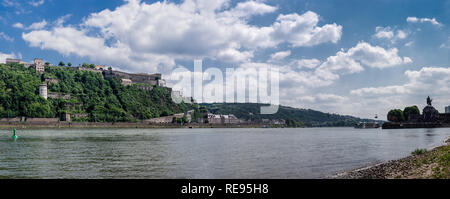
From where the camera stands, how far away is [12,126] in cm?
11694

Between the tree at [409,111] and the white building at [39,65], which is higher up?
the white building at [39,65]

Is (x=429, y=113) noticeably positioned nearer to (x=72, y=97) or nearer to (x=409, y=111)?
(x=409, y=111)

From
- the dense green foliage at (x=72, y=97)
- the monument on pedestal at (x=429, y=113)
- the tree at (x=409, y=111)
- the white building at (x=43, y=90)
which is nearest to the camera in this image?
the dense green foliage at (x=72, y=97)

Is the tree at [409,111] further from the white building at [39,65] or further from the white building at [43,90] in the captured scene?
the white building at [39,65]

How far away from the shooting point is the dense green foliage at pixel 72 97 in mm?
134750

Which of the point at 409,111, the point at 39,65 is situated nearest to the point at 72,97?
the point at 39,65

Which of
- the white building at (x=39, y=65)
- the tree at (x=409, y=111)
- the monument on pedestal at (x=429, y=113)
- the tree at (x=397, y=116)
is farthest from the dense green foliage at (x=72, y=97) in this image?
the monument on pedestal at (x=429, y=113)

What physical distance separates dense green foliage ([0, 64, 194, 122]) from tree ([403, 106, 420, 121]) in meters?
122

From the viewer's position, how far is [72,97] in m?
166

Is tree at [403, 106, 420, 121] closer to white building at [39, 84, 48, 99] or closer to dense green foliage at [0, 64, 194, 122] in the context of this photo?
dense green foliage at [0, 64, 194, 122]

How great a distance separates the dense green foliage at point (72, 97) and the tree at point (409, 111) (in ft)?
400

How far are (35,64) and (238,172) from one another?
178163 millimetres

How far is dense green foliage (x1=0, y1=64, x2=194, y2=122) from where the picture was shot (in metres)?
135
